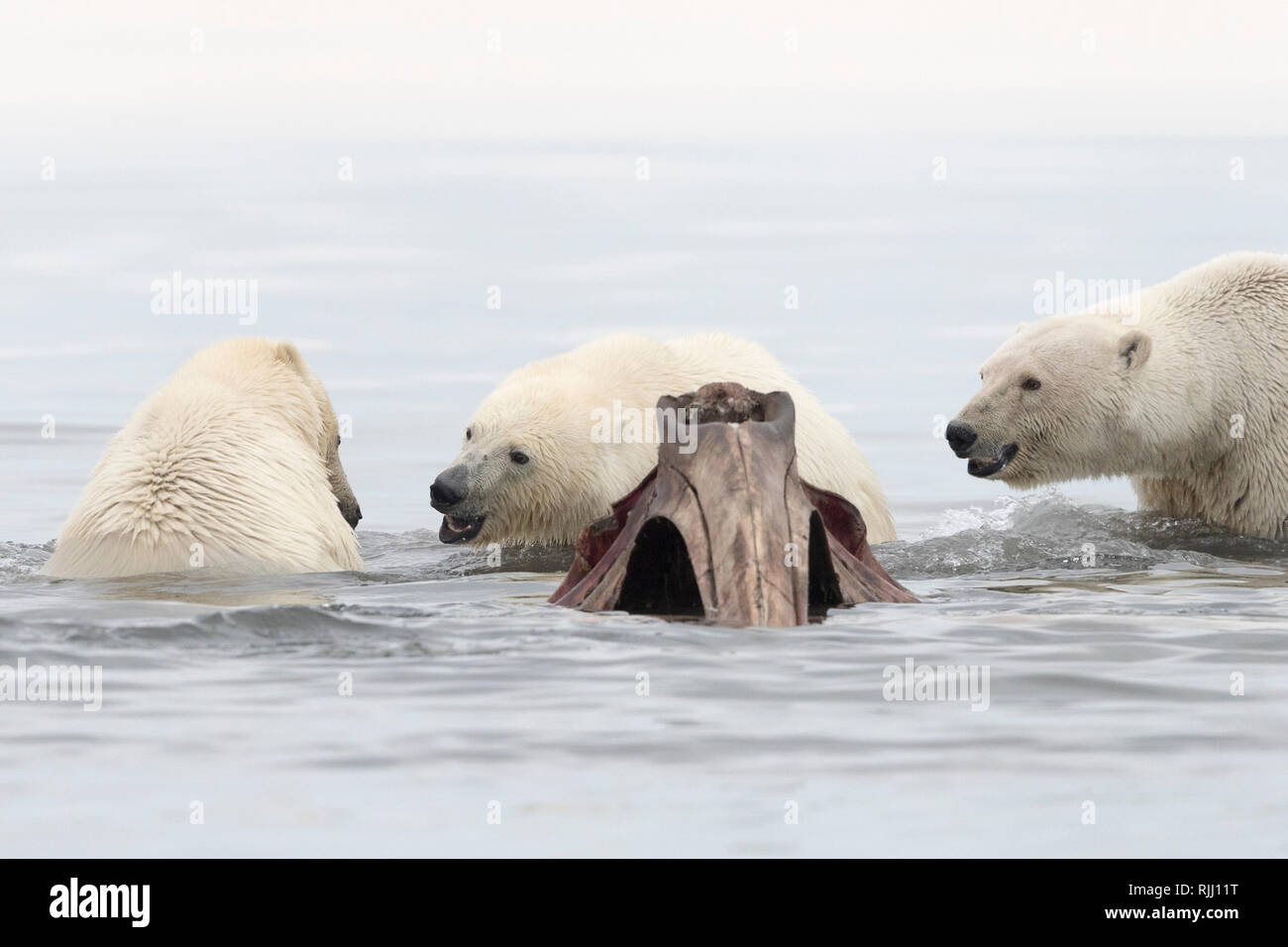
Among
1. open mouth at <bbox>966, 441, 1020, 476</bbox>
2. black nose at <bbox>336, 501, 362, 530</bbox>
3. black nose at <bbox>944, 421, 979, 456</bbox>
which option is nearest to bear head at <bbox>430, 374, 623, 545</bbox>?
black nose at <bbox>336, 501, 362, 530</bbox>

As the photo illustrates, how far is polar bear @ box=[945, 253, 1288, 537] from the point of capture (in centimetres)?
1146

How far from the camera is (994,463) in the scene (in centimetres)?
1164

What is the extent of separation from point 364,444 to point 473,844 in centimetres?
2304

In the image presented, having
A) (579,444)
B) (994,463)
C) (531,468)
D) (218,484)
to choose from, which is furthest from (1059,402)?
(218,484)

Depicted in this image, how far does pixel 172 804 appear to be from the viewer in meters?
5.00

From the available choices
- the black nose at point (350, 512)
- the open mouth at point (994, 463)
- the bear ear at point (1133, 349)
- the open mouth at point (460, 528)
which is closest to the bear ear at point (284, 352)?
the black nose at point (350, 512)

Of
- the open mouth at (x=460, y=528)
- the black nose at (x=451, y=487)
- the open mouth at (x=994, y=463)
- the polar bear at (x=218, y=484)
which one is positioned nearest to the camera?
the polar bear at (x=218, y=484)

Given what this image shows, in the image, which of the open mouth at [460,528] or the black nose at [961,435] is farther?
the black nose at [961,435]

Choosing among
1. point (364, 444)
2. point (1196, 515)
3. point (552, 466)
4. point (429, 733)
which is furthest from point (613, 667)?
point (364, 444)

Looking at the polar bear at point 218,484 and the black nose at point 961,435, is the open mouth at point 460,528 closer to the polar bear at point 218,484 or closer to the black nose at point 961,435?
the polar bear at point 218,484

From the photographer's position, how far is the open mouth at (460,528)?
11.1 meters

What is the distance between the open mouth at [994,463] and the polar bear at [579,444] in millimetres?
849

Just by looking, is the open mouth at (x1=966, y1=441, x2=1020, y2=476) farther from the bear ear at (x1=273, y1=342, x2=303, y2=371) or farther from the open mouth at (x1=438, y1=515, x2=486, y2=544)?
the bear ear at (x1=273, y1=342, x2=303, y2=371)

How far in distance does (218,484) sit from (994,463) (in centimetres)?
490
